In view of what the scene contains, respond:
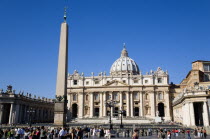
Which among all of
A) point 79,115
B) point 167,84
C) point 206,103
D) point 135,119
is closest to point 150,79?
point 167,84

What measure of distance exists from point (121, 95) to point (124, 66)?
1077 inches

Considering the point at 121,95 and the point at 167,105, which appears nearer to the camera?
the point at 167,105

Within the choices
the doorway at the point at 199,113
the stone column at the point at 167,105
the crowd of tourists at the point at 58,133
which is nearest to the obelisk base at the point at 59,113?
the crowd of tourists at the point at 58,133

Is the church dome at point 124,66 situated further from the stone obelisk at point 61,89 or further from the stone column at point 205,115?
the stone obelisk at point 61,89

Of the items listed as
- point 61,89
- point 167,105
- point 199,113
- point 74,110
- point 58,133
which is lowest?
point 58,133

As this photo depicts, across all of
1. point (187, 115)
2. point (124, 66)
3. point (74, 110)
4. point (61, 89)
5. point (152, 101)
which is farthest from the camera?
point (124, 66)

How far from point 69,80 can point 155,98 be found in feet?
89.1

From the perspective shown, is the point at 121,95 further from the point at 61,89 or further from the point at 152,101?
the point at 61,89

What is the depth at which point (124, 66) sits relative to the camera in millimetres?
91188

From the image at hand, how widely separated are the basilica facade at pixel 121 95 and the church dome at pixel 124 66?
72.1 feet

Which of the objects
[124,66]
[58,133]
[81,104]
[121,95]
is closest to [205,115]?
[58,133]

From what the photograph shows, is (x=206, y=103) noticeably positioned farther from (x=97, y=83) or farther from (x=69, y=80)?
(x=69, y=80)

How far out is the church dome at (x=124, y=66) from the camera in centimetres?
9014

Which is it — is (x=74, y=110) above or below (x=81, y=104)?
below
